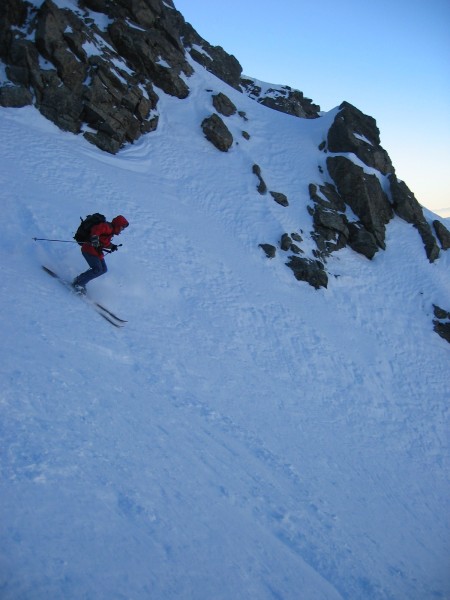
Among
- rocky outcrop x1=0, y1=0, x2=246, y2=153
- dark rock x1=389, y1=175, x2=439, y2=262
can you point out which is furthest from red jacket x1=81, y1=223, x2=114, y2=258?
dark rock x1=389, y1=175, x2=439, y2=262

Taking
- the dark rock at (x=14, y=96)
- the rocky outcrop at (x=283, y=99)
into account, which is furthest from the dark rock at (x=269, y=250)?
the rocky outcrop at (x=283, y=99)

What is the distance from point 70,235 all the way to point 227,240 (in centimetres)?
741

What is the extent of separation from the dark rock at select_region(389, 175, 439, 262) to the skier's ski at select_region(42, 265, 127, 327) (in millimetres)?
19148

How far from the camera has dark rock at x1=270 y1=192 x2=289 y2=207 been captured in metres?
20.4

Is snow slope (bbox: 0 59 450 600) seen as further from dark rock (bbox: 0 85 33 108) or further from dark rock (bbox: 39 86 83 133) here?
dark rock (bbox: 39 86 83 133)

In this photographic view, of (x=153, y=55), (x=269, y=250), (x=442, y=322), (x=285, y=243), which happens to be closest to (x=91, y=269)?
(x=269, y=250)

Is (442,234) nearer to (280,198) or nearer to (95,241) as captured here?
(280,198)

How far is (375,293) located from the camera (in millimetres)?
18266

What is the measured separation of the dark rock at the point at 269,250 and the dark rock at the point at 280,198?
3.99m

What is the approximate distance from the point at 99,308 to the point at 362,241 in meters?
15.7

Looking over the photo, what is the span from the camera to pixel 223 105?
992 inches

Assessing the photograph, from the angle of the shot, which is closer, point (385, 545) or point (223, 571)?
point (223, 571)

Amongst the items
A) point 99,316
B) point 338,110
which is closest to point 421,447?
point 99,316

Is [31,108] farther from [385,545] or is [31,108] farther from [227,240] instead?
[385,545]
